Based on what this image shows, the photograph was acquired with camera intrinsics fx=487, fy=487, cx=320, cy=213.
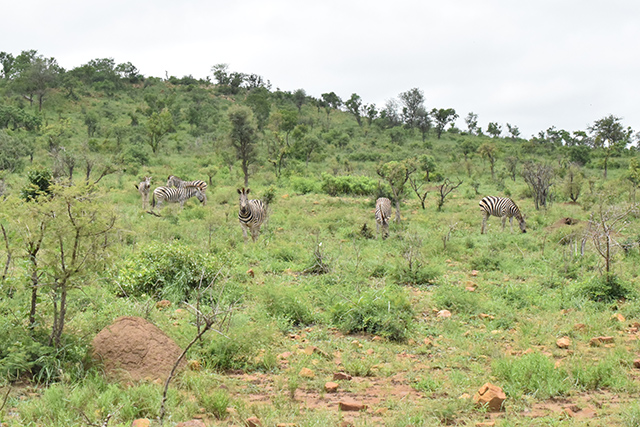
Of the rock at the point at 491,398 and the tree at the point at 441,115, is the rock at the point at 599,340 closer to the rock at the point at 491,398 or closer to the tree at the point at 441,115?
the rock at the point at 491,398

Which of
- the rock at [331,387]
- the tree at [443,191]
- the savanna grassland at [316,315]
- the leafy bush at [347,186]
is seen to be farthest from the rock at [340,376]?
the leafy bush at [347,186]

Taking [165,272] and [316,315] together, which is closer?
[316,315]

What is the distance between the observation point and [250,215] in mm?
13422

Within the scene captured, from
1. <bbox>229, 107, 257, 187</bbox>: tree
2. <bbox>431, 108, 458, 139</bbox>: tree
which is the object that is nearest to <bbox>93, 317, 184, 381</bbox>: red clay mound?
<bbox>229, 107, 257, 187</bbox>: tree

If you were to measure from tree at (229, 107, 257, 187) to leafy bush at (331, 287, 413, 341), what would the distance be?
17.4m

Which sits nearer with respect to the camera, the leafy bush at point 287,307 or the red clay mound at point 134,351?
the red clay mound at point 134,351

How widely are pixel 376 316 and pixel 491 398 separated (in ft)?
8.36

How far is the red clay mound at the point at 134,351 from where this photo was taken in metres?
5.03

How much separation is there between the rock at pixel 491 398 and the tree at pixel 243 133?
20.2 m

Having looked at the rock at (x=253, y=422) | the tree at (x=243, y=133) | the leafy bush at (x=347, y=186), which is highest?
the tree at (x=243, y=133)

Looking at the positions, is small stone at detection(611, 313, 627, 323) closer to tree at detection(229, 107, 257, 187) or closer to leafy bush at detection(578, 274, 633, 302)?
leafy bush at detection(578, 274, 633, 302)

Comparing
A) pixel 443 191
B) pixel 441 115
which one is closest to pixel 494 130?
pixel 441 115

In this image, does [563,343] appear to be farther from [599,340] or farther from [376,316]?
[376,316]

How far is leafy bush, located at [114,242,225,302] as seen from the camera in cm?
784
